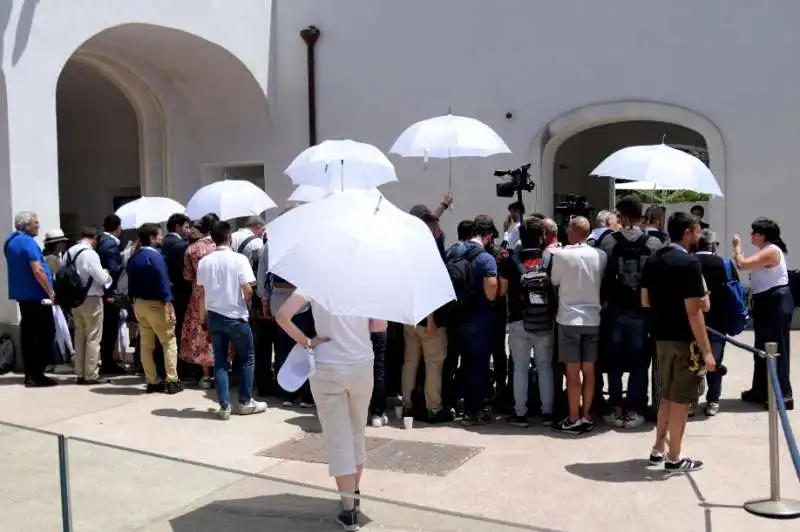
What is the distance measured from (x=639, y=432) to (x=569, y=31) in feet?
21.7

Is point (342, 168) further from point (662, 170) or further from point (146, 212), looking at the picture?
point (662, 170)

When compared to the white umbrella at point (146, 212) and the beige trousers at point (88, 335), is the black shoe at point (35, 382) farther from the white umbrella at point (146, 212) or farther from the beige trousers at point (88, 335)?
the white umbrella at point (146, 212)

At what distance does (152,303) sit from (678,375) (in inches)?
188

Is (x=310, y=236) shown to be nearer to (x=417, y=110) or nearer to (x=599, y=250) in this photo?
(x=599, y=250)

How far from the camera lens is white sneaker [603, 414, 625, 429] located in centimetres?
672

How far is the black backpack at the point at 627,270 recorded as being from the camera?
648 centimetres

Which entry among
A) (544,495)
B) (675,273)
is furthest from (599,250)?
(544,495)

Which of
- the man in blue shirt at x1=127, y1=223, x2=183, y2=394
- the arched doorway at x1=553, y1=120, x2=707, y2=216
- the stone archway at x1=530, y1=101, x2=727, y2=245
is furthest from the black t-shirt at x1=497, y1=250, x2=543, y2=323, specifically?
the arched doorway at x1=553, y1=120, x2=707, y2=216

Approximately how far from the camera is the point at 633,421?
6699 millimetres

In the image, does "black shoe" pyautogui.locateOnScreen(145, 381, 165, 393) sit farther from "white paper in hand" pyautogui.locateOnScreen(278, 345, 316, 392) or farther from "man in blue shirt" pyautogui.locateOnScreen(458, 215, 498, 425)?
"white paper in hand" pyautogui.locateOnScreen(278, 345, 316, 392)

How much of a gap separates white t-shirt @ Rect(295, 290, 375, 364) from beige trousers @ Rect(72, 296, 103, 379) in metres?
4.80

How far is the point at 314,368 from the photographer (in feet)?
14.4

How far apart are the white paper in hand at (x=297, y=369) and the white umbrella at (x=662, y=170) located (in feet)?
12.3

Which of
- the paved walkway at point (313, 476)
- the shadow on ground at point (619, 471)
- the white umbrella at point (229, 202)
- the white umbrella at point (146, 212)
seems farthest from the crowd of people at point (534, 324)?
the white umbrella at point (146, 212)
